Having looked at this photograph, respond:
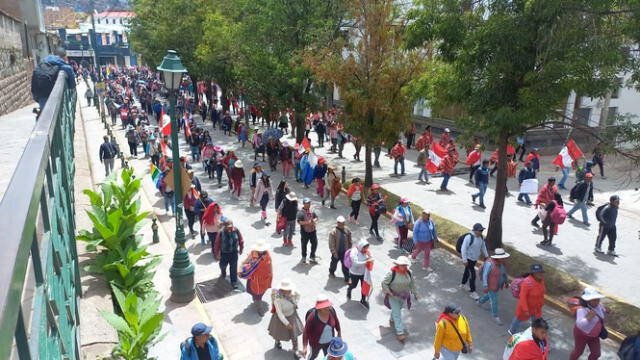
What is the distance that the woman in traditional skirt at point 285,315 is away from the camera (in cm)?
779

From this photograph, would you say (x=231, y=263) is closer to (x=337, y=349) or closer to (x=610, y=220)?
(x=337, y=349)

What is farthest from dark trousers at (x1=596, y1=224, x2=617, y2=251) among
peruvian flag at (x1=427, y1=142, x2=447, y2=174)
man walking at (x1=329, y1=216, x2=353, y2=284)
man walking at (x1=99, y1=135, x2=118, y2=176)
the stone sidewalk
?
man walking at (x1=99, y1=135, x2=118, y2=176)

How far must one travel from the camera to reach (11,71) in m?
13.2

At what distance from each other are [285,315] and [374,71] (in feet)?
34.1

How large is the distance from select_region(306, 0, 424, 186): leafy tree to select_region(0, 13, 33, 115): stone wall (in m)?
8.75

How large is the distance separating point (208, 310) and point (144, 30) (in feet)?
132

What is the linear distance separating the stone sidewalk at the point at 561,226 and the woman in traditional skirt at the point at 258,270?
6.68 m

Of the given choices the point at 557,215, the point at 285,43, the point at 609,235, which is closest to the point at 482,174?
the point at 557,215

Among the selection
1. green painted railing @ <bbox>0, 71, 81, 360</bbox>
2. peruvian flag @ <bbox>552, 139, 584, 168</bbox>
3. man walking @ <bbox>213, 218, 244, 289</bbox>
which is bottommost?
man walking @ <bbox>213, 218, 244, 289</bbox>

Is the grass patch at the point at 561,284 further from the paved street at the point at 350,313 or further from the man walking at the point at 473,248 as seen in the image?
the man walking at the point at 473,248

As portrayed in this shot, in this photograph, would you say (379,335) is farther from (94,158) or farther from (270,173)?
(94,158)

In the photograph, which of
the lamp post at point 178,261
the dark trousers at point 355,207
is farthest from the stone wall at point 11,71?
the dark trousers at point 355,207

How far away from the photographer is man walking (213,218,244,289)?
33.0 feet

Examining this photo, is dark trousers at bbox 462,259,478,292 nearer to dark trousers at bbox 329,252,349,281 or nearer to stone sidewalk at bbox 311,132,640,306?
dark trousers at bbox 329,252,349,281
